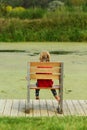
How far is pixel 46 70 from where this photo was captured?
5758 mm

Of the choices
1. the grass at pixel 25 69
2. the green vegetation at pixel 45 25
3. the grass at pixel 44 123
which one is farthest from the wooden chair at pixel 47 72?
the green vegetation at pixel 45 25

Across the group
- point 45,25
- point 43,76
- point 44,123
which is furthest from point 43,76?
point 45,25

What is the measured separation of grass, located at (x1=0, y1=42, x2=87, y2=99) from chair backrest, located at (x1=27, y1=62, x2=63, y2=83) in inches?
64.9

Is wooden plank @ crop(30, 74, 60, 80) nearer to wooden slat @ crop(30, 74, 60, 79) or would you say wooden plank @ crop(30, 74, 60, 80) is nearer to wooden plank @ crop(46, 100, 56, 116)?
wooden slat @ crop(30, 74, 60, 79)

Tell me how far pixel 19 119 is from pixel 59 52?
952 centimetres

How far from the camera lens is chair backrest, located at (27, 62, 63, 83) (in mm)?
5715

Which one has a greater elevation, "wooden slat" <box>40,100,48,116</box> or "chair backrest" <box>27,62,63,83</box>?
"chair backrest" <box>27,62,63,83</box>

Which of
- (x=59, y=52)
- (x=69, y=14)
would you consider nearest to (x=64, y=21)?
(x=69, y=14)

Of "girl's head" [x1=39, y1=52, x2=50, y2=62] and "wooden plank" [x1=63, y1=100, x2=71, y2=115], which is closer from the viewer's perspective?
"wooden plank" [x1=63, y1=100, x2=71, y2=115]

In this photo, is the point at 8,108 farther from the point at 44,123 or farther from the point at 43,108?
the point at 44,123

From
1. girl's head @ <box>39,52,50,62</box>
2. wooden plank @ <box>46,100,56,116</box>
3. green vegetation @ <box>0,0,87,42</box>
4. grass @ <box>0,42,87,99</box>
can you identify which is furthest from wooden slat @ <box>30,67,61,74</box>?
green vegetation @ <box>0,0,87,42</box>

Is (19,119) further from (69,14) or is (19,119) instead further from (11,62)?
(69,14)

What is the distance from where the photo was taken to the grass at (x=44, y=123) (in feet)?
14.7

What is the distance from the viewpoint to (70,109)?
588cm
